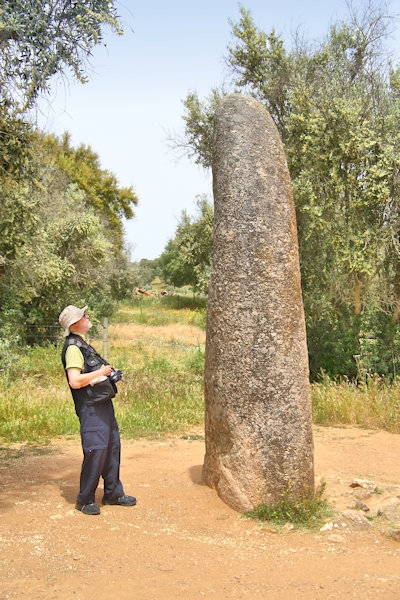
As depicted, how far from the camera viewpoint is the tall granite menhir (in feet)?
18.1

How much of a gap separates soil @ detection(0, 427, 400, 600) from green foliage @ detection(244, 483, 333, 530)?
118 mm

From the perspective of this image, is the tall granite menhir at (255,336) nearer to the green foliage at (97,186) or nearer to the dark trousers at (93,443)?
the dark trousers at (93,443)

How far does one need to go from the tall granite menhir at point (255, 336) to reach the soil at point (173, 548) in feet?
1.54

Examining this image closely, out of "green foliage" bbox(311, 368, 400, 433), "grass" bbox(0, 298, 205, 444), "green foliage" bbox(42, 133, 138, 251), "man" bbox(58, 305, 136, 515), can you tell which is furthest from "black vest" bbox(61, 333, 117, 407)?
"green foliage" bbox(42, 133, 138, 251)

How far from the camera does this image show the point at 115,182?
3422 centimetres

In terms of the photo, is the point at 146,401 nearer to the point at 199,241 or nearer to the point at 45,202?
the point at 45,202

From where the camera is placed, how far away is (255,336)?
5.55 m

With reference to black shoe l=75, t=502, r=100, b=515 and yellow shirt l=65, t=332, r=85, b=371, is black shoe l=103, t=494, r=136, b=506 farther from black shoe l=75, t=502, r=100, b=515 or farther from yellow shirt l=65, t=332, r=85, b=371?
yellow shirt l=65, t=332, r=85, b=371

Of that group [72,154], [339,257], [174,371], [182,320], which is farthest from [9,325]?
[72,154]

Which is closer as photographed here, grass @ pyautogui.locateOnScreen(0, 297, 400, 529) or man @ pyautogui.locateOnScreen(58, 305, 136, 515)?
man @ pyautogui.locateOnScreen(58, 305, 136, 515)

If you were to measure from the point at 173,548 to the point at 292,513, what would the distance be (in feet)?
3.92

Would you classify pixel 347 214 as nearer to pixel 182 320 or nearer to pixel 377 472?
pixel 377 472

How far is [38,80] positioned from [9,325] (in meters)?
9.26

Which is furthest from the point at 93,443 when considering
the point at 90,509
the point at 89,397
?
the point at 90,509
